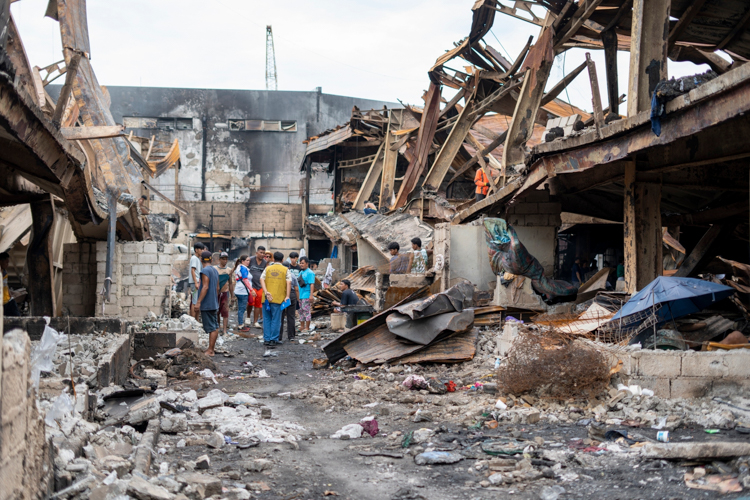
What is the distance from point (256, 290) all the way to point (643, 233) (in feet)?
27.2

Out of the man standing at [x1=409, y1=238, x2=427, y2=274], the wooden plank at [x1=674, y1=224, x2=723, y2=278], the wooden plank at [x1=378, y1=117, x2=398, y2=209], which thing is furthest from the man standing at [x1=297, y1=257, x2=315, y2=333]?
the wooden plank at [x1=378, y1=117, x2=398, y2=209]

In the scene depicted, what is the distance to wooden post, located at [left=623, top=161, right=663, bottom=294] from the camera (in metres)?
7.87

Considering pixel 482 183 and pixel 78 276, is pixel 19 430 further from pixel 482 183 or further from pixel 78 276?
pixel 482 183

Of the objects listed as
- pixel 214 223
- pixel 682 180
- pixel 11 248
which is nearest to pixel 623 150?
pixel 682 180

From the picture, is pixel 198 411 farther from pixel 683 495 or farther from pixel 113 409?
pixel 683 495

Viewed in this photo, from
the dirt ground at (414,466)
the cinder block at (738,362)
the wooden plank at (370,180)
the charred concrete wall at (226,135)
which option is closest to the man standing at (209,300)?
the dirt ground at (414,466)

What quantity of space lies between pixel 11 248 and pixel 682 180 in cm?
1161

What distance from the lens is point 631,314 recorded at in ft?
21.3

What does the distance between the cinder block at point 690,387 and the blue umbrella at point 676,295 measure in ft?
2.64

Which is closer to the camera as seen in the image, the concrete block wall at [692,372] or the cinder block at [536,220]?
the concrete block wall at [692,372]

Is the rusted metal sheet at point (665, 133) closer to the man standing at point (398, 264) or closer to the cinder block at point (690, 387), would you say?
the cinder block at point (690, 387)

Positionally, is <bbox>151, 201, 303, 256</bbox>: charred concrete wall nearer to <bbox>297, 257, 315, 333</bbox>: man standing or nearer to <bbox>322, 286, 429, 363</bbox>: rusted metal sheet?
<bbox>297, 257, 315, 333</bbox>: man standing

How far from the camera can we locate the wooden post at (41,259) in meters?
9.55


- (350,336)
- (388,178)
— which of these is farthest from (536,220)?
(388,178)
